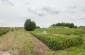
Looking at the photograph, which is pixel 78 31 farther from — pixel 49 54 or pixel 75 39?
pixel 49 54

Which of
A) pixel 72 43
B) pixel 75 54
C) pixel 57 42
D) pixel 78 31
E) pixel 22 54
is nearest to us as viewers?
pixel 22 54

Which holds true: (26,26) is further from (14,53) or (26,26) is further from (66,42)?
(14,53)

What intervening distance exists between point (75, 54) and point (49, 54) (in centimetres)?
261

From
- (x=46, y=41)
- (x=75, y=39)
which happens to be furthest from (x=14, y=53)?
(x=75, y=39)

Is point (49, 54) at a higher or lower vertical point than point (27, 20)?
lower

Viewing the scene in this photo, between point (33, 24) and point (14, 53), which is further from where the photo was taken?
point (33, 24)

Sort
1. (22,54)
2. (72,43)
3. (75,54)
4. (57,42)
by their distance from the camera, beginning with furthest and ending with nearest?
1. (72,43)
2. (57,42)
3. (75,54)
4. (22,54)

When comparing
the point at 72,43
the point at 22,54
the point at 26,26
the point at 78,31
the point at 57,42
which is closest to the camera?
the point at 22,54

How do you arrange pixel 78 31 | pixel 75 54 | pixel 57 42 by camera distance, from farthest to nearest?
pixel 78 31 < pixel 57 42 < pixel 75 54

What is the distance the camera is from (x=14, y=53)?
67.6ft

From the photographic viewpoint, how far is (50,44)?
A: 92.3 ft

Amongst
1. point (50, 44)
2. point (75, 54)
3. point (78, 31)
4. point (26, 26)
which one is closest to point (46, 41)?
point (50, 44)

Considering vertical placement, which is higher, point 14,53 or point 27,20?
point 27,20

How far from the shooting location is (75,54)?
72.7 ft
